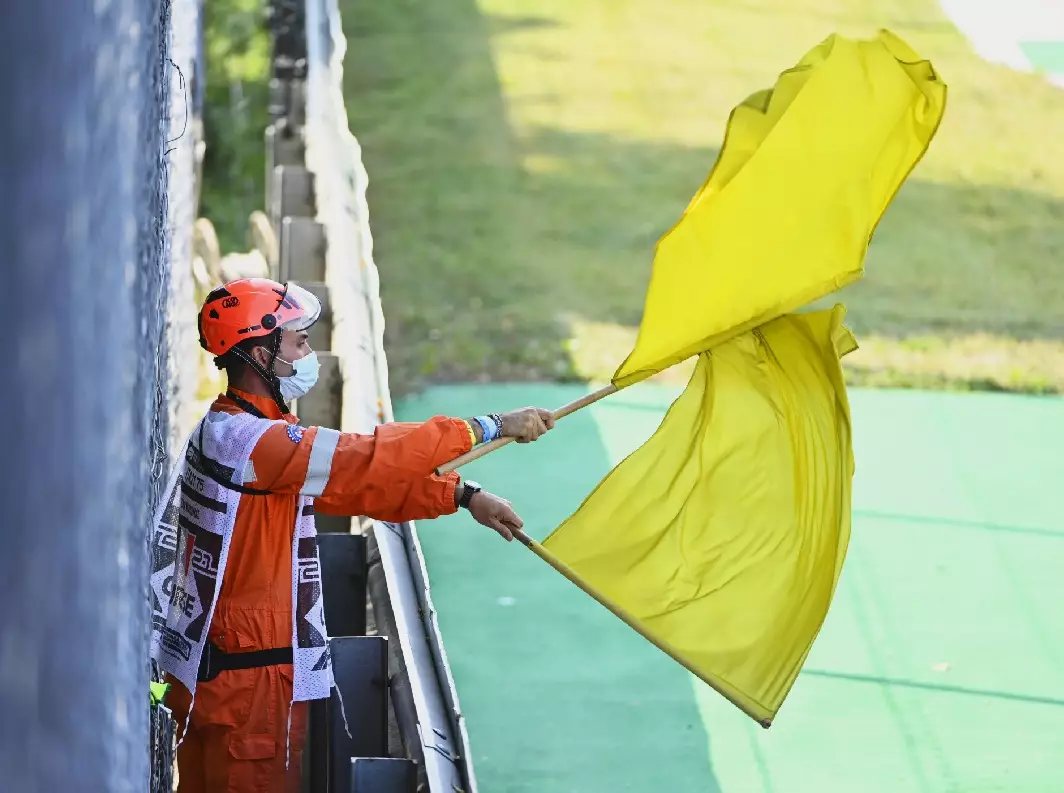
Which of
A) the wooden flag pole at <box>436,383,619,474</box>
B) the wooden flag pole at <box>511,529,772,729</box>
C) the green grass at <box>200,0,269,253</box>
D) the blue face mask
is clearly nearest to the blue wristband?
the wooden flag pole at <box>436,383,619,474</box>

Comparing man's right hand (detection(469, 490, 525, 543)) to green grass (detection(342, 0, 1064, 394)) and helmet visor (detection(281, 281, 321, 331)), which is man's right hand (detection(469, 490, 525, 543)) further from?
green grass (detection(342, 0, 1064, 394))

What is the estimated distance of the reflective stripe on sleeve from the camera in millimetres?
4312

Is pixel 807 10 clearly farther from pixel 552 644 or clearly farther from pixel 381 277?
pixel 552 644

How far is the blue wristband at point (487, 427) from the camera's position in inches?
185

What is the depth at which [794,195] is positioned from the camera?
5215mm

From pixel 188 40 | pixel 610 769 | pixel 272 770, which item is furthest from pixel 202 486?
pixel 188 40

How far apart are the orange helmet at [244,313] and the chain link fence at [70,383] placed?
234 centimetres

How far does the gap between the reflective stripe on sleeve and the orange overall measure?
2 cm

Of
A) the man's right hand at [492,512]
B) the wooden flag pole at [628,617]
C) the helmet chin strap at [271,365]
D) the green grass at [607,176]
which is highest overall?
the helmet chin strap at [271,365]

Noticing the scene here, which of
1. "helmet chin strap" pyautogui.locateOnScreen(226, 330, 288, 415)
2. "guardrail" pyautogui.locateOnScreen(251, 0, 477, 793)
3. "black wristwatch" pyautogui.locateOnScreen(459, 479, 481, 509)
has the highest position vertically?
"helmet chin strap" pyautogui.locateOnScreen(226, 330, 288, 415)

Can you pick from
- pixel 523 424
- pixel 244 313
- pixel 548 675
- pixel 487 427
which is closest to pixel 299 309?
pixel 244 313

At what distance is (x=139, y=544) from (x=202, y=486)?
223 cm

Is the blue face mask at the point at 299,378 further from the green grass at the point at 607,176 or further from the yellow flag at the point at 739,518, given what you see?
the green grass at the point at 607,176

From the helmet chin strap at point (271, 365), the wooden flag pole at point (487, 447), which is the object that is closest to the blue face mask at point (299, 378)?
the helmet chin strap at point (271, 365)
